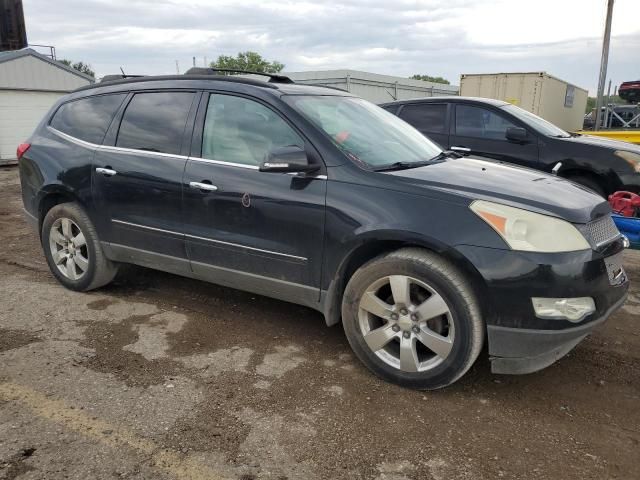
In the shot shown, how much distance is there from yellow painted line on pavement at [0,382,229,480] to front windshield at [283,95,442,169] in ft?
6.46

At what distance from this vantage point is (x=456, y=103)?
24.5 feet

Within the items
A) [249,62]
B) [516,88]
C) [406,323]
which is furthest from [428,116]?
[249,62]

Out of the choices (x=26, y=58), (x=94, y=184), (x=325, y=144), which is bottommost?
(x=94, y=184)

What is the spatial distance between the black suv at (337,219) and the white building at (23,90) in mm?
14910

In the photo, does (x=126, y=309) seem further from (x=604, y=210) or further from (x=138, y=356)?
(x=604, y=210)

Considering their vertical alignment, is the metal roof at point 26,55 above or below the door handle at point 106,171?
above

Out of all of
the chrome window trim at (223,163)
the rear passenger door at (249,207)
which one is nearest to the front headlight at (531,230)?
the rear passenger door at (249,207)

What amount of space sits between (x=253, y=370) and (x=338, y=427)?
0.80m

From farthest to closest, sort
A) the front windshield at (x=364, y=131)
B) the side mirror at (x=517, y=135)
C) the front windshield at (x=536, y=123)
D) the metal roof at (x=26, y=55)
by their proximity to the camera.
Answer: the metal roof at (x=26, y=55) < the front windshield at (x=536, y=123) < the side mirror at (x=517, y=135) < the front windshield at (x=364, y=131)

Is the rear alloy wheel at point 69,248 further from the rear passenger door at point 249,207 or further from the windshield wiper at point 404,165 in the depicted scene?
the windshield wiper at point 404,165

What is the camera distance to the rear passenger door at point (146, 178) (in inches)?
154

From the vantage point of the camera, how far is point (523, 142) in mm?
6926

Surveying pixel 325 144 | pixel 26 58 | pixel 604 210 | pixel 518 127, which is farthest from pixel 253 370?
pixel 26 58

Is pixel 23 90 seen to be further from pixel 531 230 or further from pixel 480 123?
pixel 531 230
